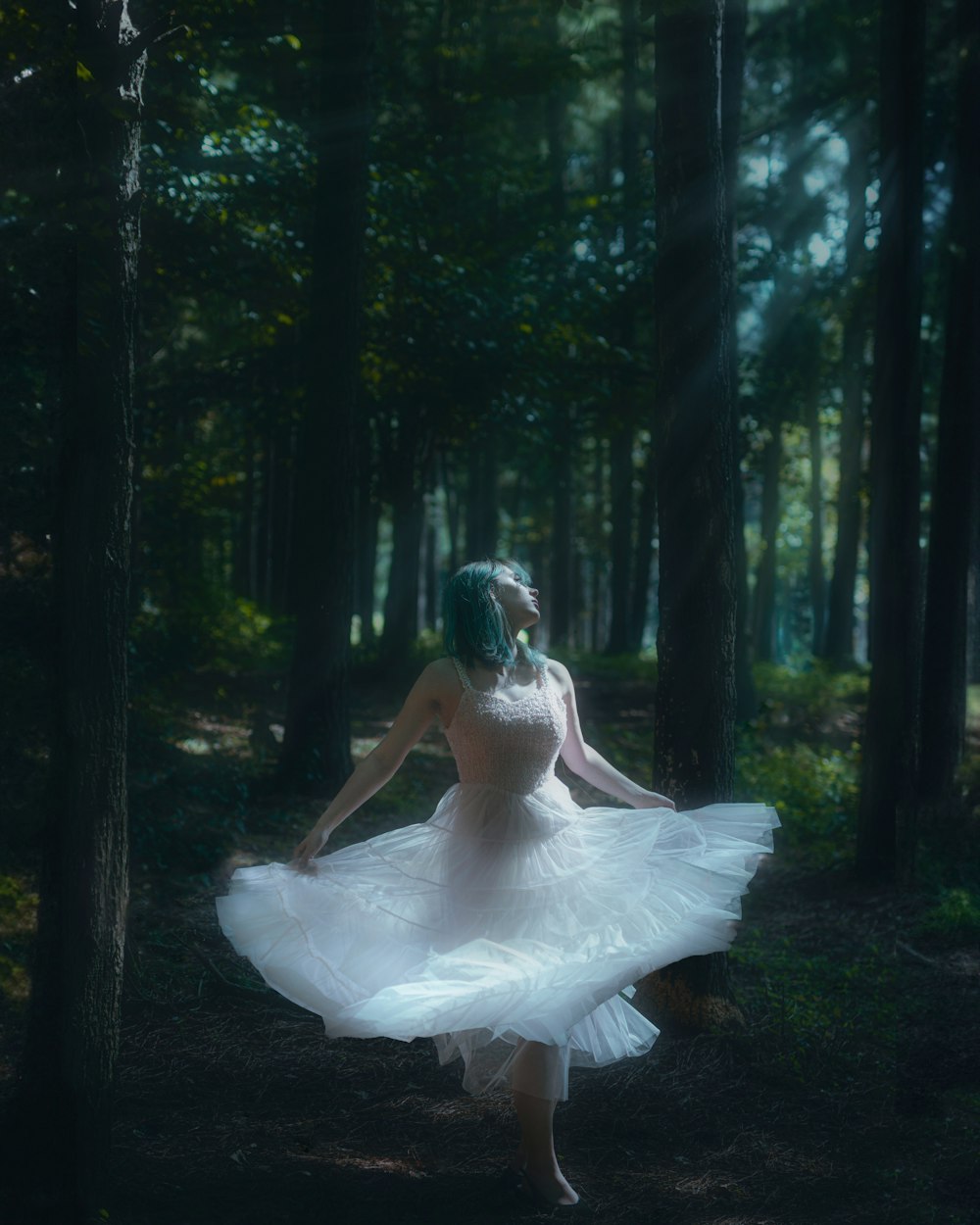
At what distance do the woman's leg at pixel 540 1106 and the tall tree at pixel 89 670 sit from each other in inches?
64.4

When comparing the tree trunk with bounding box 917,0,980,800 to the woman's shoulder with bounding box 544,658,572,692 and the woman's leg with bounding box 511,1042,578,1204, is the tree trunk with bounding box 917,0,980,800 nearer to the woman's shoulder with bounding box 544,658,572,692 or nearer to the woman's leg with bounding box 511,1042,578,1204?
the woman's shoulder with bounding box 544,658,572,692

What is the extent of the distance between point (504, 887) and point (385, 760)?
2.45 feet

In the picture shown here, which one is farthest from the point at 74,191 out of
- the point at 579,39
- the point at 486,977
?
the point at 579,39

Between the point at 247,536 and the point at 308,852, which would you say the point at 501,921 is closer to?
the point at 308,852

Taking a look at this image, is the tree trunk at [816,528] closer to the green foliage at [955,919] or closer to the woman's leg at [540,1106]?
the green foliage at [955,919]

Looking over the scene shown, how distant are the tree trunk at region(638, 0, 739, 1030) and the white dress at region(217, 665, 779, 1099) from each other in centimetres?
125

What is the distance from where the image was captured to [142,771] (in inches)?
346

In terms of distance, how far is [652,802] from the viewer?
17.5 ft

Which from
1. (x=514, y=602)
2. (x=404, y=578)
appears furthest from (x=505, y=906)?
(x=404, y=578)

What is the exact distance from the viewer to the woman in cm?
440

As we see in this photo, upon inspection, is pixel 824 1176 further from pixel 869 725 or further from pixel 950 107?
pixel 950 107

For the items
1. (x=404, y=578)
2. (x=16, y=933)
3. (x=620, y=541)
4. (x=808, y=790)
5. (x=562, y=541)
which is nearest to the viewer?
(x=16, y=933)

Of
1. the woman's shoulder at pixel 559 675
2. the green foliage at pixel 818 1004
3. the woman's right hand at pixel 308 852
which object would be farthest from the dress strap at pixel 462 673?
the green foliage at pixel 818 1004

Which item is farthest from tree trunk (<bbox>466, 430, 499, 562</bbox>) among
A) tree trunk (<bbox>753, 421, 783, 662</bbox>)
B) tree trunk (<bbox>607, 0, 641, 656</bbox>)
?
tree trunk (<bbox>753, 421, 783, 662</bbox>)
